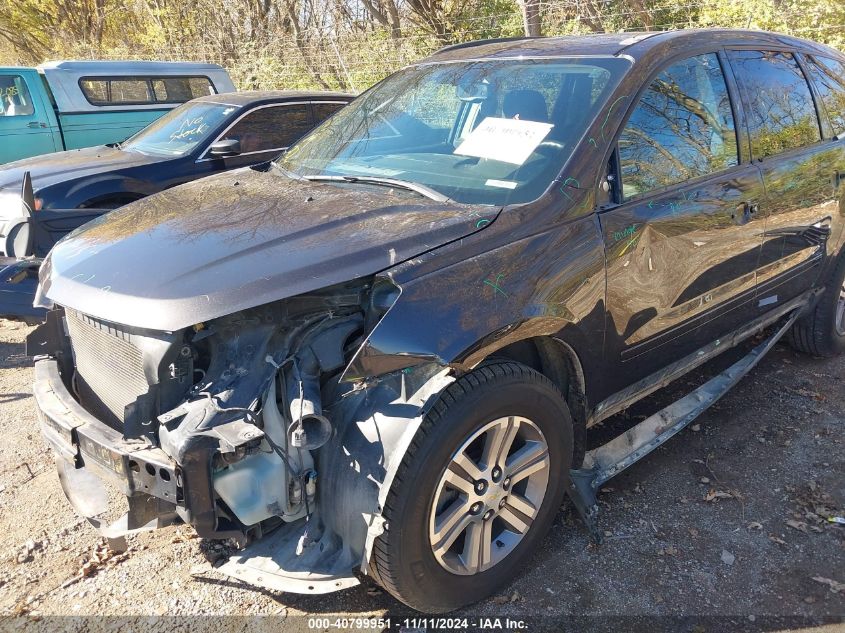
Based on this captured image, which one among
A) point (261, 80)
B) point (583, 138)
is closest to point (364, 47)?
point (261, 80)

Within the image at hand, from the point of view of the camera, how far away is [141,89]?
10172 millimetres

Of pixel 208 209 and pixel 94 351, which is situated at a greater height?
pixel 208 209

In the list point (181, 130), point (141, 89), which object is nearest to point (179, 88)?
point (141, 89)

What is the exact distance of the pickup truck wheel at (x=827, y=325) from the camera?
14.7ft

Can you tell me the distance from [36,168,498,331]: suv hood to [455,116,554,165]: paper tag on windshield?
0.41 meters

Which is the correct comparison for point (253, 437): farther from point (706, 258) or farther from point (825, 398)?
point (825, 398)

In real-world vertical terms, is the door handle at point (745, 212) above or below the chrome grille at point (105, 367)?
above

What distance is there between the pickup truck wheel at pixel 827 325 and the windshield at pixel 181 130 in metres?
5.57

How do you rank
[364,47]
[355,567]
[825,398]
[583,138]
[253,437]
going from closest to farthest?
[253,437] → [355,567] → [583,138] → [825,398] → [364,47]

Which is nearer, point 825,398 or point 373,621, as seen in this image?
point 373,621

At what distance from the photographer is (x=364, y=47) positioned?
13.6 m

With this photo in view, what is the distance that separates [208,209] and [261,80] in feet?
44.7
